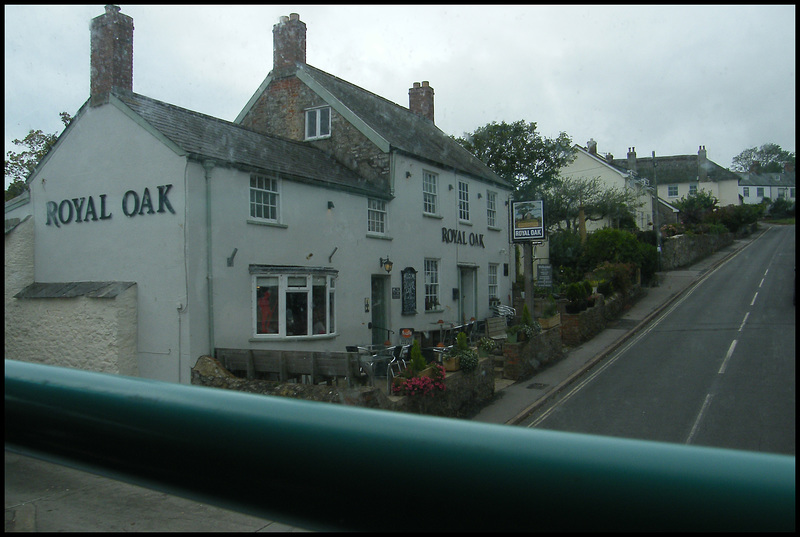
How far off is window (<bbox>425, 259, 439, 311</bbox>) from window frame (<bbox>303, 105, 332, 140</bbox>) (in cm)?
512

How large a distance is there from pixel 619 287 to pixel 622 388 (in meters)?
12.6

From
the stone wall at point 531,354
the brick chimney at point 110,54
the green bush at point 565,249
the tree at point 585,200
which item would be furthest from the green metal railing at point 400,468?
the tree at point 585,200

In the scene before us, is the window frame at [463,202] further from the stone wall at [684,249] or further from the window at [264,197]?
the window at [264,197]

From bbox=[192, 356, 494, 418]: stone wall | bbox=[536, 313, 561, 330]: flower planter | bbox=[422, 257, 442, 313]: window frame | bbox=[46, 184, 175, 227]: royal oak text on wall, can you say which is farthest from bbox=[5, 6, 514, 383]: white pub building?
bbox=[536, 313, 561, 330]: flower planter

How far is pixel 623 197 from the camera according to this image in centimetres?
3556

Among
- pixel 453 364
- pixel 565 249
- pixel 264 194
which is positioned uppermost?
pixel 264 194

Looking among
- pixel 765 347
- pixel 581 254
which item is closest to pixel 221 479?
pixel 765 347

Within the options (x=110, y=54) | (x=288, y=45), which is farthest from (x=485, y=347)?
(x=288, y=45)

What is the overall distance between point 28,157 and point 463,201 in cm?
1322

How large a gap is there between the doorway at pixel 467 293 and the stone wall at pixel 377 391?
8.86 metres

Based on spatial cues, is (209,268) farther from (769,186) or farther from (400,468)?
(400,468)

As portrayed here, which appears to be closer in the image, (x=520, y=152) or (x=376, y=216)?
(x=376, y=216)

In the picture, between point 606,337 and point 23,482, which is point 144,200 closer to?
point 23,482

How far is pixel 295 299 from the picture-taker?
14.3 m
